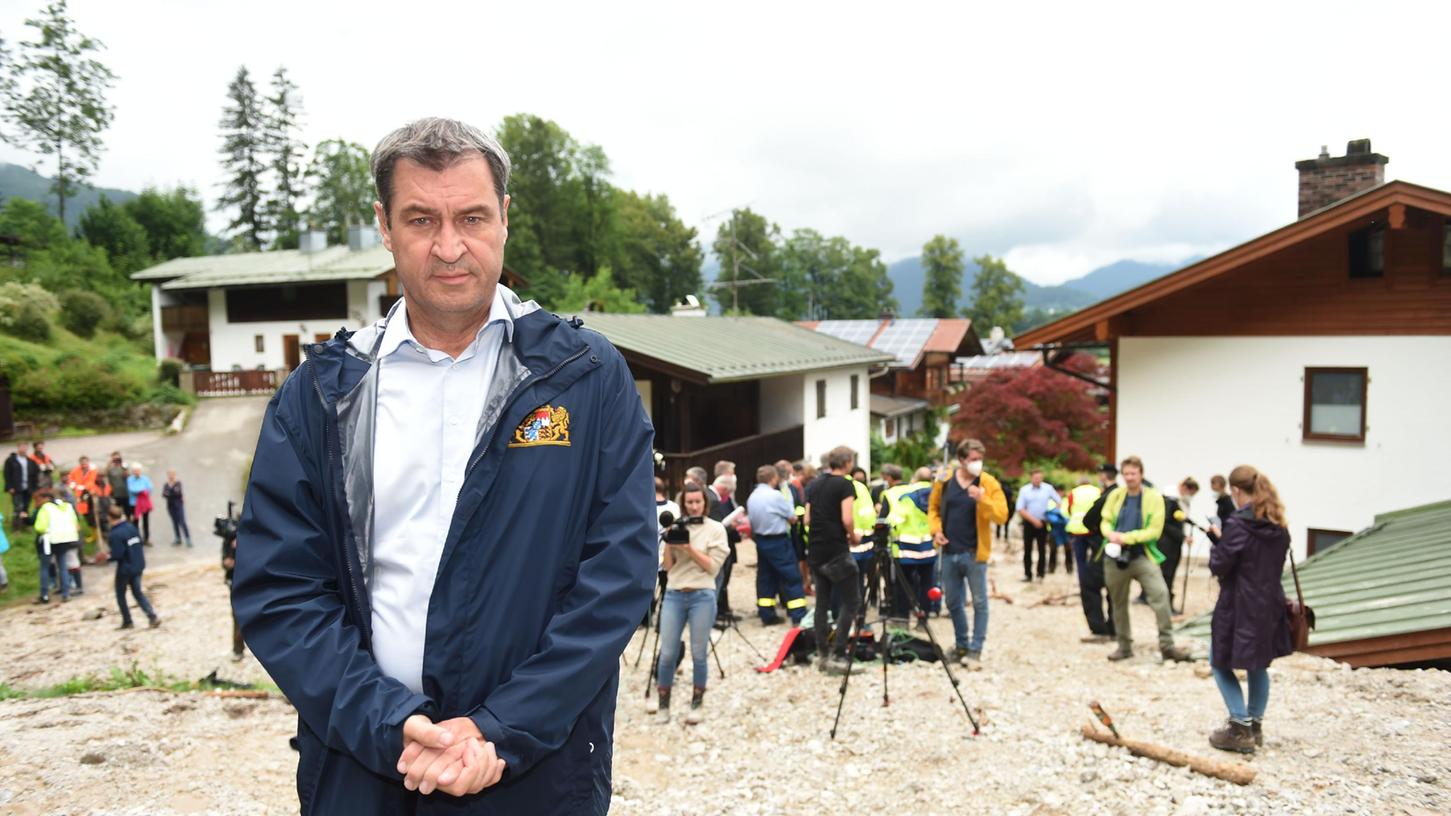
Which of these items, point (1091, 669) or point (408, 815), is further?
point (1091, 669)

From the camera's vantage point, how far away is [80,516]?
1645 centimetres

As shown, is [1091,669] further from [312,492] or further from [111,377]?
[111,377]

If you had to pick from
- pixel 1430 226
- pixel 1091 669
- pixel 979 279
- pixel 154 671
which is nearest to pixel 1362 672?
pixel 1091 669

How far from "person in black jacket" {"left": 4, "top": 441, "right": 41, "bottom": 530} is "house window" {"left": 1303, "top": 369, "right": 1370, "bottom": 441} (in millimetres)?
22506

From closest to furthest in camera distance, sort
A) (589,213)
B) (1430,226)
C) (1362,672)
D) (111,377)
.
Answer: (1362,672), (1430,226), (111,377), (589,213)

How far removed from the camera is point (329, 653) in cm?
177

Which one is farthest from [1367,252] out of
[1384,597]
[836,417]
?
[836,417]

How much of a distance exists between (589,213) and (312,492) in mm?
60969

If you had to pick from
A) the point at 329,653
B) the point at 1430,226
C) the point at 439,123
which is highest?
the point at 1430,226

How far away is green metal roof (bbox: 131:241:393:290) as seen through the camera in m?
34.3

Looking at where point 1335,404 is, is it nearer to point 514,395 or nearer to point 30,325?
point 514,395

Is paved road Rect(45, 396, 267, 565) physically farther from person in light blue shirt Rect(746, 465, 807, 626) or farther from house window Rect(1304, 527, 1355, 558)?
house window Rect(1304, 527, 1355, 558)

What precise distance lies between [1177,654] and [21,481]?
750 inches

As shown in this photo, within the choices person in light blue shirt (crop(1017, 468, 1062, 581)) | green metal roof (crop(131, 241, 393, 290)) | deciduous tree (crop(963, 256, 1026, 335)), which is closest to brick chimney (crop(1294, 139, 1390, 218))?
person in light blue shirt (crop(1017, 468, 1062, 581))
